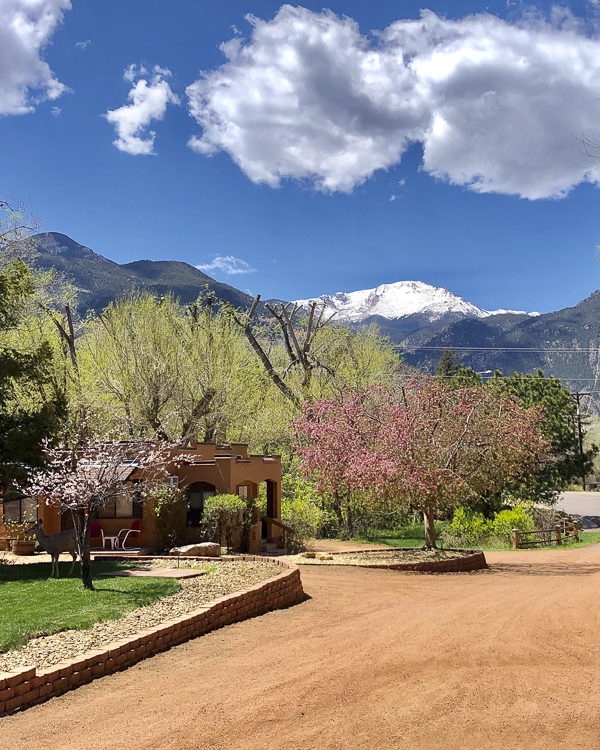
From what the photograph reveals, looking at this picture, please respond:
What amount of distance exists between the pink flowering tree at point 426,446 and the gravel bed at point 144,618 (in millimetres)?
5413

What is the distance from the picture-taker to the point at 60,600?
912cm

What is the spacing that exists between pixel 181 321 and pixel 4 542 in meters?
11.5

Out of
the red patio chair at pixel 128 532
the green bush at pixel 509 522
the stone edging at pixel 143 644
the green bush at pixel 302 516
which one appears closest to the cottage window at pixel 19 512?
the red patio chair at pixel 128 532

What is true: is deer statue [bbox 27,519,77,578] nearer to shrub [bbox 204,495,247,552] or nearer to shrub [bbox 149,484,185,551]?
shrub [bbox 149,484,185,551]

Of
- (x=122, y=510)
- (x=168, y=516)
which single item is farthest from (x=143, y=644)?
(x=122, y=510)

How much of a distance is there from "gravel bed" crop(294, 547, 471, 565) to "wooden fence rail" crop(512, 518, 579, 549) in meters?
7.96

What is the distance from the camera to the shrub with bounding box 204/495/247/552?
1603cm

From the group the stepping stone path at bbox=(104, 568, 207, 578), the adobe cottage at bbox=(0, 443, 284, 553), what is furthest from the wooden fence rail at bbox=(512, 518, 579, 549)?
the stepping stone path at bbox=(104, 568, 207, 578)

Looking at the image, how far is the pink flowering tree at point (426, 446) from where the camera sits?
1659 cm

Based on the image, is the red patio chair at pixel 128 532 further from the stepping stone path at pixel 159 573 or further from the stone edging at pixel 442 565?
the stone edging at pixel 442 565

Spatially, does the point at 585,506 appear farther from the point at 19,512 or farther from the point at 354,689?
the point at 354,689

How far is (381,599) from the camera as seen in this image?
36.9 feet

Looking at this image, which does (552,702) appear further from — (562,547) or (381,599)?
(562,547)

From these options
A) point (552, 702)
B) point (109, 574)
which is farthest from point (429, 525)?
point (552, 702)
